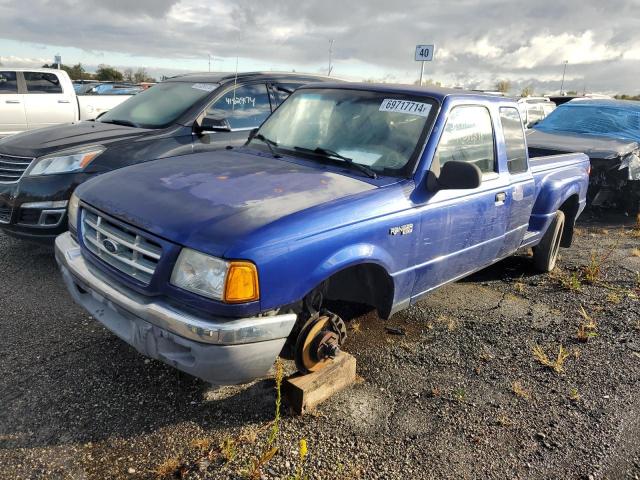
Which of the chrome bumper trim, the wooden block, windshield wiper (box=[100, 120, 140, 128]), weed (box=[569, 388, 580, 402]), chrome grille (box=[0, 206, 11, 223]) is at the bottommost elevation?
weed (box=[569, 388, 580, 402])

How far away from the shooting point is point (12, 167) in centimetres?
468

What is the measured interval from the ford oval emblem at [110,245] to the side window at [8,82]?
9386 mm

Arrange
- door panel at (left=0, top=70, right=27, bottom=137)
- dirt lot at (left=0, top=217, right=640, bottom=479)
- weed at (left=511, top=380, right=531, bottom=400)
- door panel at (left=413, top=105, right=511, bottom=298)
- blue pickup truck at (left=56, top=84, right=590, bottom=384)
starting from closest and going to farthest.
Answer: blue pickup truck at (left=56, top=84, right=590, bottom=384) → dirt lot at (left=0, top=217, right=640, bottom=479) → weed at (left=511, top=380, right=531, bottom=400) → door panel at (left=413, top=105, right=511, bottom=298) → door panel at (left=0, top=70, right=27, bottom=137)

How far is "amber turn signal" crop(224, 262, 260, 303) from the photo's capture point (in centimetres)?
232

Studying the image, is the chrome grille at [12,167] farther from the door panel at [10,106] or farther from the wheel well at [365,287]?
the door panel at [10,106]

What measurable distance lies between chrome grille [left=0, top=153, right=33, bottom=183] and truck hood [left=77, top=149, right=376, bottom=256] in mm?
1886

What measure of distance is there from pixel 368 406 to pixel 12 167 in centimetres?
390

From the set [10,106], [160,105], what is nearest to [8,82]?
[10,106]

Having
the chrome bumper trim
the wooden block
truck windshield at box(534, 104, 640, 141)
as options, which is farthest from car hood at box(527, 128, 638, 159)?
the chrome bumper trim

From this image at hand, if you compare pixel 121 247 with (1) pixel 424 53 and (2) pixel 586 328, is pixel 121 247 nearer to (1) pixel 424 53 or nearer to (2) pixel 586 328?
(2) pixel 586 328

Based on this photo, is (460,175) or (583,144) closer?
(460,175)

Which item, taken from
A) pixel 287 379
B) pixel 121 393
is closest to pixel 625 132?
pixel 287 379

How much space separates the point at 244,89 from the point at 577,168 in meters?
3.68

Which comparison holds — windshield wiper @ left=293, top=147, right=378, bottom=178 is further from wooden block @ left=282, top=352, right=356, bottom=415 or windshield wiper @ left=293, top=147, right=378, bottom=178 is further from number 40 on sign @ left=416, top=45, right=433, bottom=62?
number 40 on sign @ left=416, top=45, right=433, bottom=62
